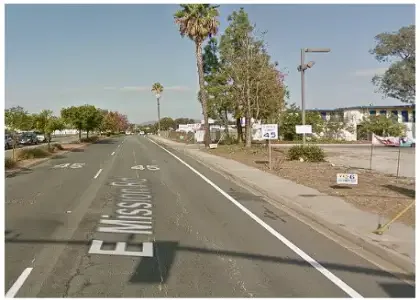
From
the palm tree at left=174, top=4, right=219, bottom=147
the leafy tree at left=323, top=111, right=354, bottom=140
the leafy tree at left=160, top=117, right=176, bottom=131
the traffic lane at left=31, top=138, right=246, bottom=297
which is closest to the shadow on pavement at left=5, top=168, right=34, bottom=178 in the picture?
the traffic lane at left=31, top=138, right=246, bottom=297

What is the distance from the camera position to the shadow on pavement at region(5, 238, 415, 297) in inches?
190

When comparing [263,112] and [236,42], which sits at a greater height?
[236,42]

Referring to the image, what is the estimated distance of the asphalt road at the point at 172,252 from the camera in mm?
4699

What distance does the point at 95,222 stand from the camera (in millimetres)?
7977

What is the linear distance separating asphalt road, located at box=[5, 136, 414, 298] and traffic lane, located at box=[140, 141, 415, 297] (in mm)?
14

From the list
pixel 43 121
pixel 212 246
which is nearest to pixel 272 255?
pixel 212 246

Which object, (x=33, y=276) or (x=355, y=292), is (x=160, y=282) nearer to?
(x=33, y=276)

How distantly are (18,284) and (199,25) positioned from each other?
32.0 metres

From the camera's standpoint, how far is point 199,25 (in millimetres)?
34375

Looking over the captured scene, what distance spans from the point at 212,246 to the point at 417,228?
351 centimetres

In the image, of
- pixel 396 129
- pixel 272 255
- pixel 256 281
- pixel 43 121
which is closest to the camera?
pixel 256 281

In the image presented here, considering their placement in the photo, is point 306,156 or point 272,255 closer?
point 272,255

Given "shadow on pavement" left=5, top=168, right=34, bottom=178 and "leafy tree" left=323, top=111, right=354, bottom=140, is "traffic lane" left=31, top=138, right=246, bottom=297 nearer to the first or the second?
"shadow on pavement" left=5, top=168, right=34, bottom=178

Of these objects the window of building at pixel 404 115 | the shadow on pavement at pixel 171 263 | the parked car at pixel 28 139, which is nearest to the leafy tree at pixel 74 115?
the parked car at pixel 28 139
